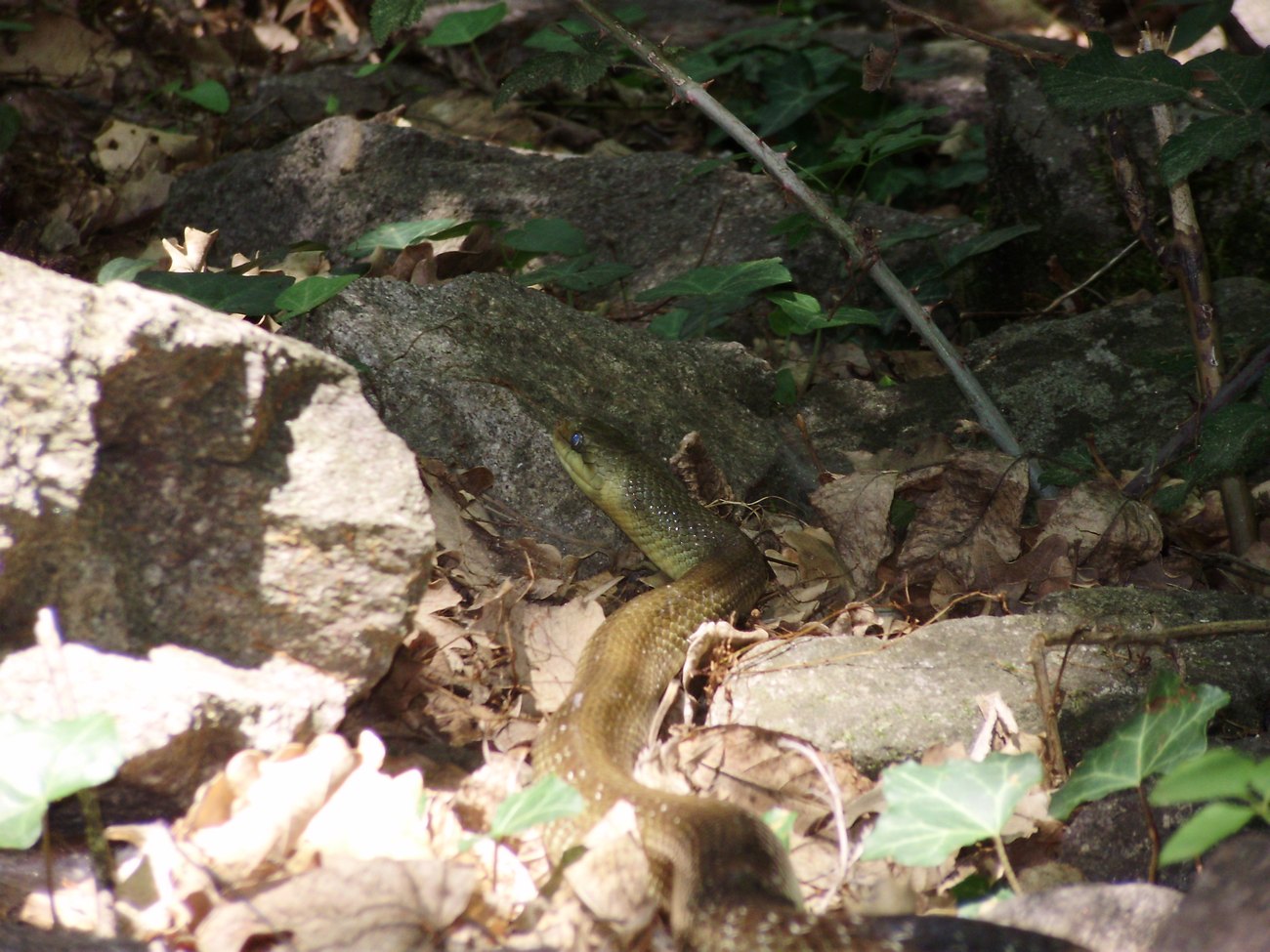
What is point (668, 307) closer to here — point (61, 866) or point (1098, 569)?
point (1098, 569)

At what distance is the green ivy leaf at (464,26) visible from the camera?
7230 mm

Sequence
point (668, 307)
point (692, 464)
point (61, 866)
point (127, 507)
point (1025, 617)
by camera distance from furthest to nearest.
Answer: point (668, 307) < point (692, 464) < point (1025, 617) < point (127, 507) < point (61, 866)

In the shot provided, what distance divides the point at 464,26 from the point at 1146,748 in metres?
6.25

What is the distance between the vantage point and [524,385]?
4430 mm

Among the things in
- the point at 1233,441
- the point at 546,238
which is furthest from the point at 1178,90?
the point at 546,238

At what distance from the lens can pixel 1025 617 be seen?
369cm

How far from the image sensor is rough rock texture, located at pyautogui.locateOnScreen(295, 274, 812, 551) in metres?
4.18

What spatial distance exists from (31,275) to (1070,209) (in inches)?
201

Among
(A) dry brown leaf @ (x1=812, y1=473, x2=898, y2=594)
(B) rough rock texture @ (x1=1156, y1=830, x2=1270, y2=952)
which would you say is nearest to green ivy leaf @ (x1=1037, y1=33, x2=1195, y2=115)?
(A) dry brown leaf @ (x1=812, y1=473, x2=898, y2=594)

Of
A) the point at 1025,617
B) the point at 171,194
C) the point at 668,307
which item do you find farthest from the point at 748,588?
the point at 171,194

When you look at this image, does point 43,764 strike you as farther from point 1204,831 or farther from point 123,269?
point 123,269

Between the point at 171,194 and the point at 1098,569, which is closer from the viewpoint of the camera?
the point at 1098,569

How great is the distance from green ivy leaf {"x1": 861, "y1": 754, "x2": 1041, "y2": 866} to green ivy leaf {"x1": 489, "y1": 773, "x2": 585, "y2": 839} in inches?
25.5

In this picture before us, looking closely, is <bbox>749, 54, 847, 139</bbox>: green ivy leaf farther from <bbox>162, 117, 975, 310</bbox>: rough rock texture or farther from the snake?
the snake
